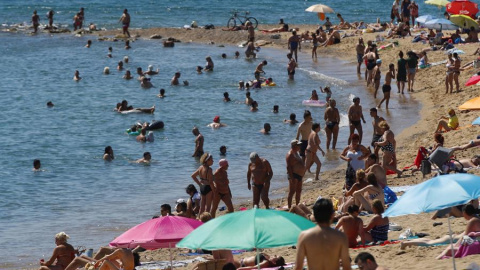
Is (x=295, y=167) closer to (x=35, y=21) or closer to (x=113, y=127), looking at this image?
(x=113, y=127)

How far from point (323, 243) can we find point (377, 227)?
15.7 feet

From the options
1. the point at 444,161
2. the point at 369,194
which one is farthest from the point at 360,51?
the point at 369,194

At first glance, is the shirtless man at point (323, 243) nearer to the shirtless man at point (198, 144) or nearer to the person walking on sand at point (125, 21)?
the shirtless man at point (198, 144)

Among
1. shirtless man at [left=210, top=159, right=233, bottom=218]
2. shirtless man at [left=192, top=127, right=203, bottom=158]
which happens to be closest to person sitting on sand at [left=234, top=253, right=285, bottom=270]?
shirtless man at [left=210, top=159, right=233, bottom=218]

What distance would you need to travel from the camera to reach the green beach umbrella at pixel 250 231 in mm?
7656

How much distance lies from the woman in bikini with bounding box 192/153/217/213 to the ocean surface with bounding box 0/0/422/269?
1.82 meters

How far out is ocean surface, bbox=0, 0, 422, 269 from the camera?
54.8ft

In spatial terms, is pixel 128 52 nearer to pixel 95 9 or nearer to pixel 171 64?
pixel 171 64

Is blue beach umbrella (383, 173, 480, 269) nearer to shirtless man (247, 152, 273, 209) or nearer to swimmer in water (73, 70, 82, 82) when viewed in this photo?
shirtless man (247, 152, 273, 209)

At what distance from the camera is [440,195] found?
850cm

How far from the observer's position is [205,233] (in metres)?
8.05

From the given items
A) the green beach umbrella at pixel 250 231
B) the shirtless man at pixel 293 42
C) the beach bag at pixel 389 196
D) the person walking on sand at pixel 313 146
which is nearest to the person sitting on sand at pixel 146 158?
the person walking on sand at pixel 313 146

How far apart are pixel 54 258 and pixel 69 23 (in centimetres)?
3965

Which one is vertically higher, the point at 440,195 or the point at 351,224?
the point at 440,195
